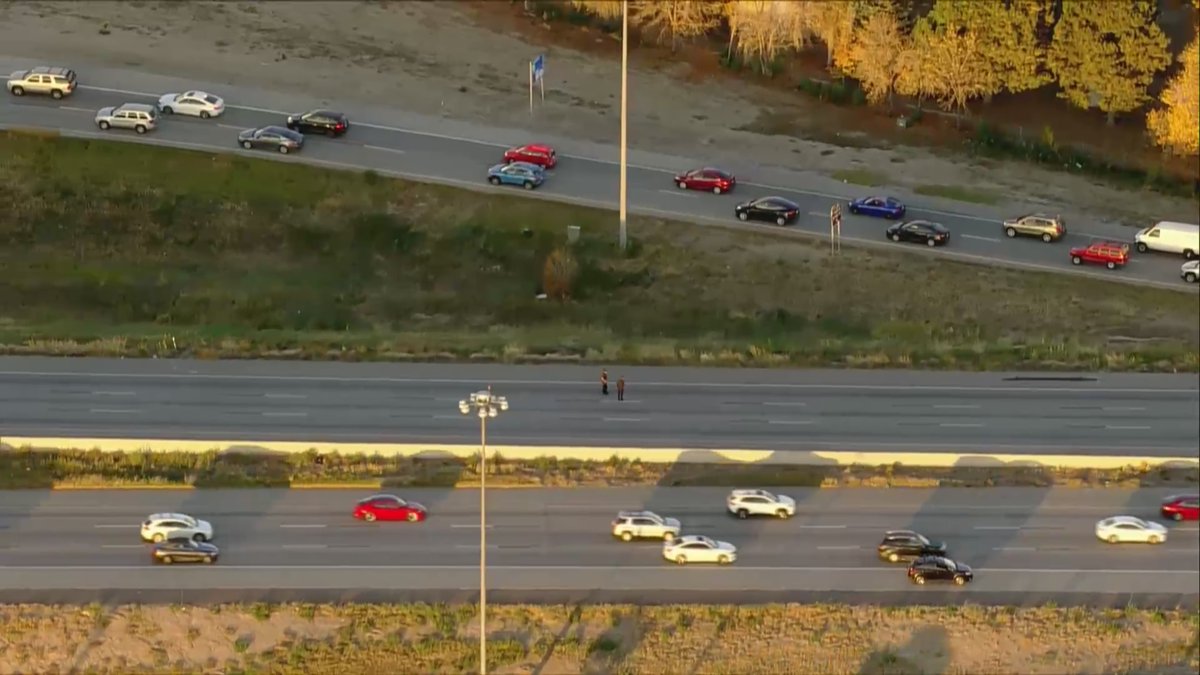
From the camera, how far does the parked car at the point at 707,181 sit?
46.8 meters

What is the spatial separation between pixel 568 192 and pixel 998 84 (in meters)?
17.3

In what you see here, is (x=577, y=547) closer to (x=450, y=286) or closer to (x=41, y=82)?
(x=450, y=286)

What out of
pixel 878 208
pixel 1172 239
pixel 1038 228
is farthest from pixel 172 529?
pixel 1172 239

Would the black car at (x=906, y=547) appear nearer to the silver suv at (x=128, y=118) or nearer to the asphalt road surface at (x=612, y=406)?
the asphalt road surface at (x=612, y=406)

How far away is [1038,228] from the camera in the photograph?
45.4 meters

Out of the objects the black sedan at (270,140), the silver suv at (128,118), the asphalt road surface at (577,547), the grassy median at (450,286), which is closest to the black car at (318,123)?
the black sedan at (270,140)

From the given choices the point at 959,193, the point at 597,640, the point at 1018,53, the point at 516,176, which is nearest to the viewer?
the point at 597,640

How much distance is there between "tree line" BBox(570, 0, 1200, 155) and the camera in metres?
52.1

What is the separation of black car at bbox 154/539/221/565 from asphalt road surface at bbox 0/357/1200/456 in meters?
4.47

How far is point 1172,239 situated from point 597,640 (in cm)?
2622

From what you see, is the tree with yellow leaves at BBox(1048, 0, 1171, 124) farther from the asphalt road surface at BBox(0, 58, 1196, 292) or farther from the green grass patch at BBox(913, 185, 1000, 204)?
the asphalt road surface at BBox(0, 58, 1196, 292)

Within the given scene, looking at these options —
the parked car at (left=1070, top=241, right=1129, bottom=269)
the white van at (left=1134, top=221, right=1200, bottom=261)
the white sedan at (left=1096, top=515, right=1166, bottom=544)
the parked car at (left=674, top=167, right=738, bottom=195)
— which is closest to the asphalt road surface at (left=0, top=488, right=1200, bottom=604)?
the white sedan at (left=1096, top=515, right=1166, bottom=544)

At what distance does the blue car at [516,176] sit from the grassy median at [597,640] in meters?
20.7

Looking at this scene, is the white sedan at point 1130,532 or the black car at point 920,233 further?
the black car at point 920,233
